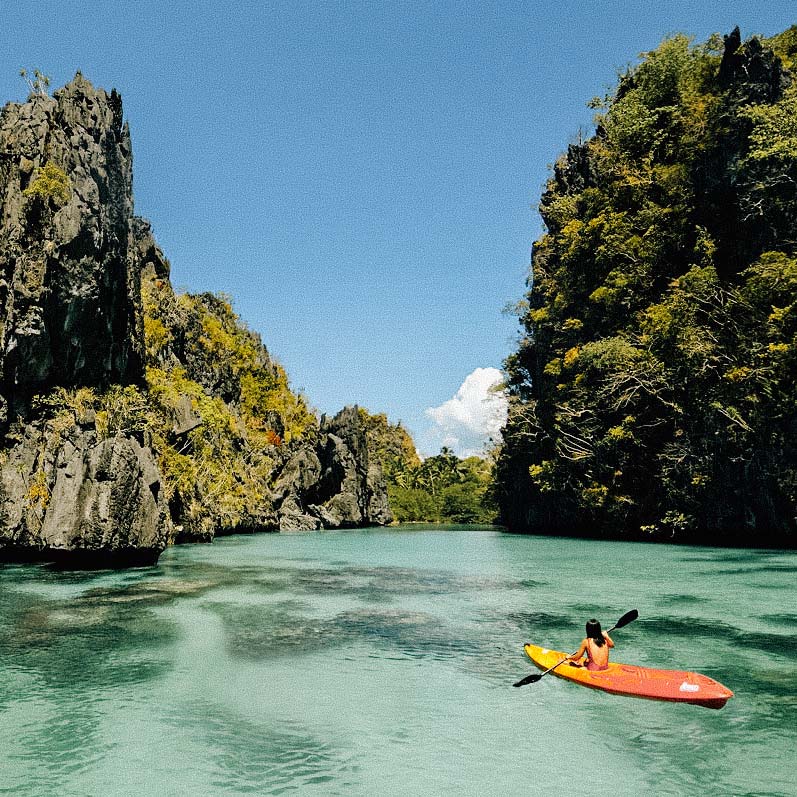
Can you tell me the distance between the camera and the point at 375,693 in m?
8.48

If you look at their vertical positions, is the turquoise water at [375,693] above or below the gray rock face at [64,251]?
below

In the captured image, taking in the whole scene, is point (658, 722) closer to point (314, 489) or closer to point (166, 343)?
point (166, 343)

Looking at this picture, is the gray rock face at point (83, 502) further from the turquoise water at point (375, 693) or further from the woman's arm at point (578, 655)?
the woman's arm at point (578, 655)

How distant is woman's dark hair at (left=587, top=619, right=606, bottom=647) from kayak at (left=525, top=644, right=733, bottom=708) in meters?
0.32

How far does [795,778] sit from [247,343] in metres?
67.1

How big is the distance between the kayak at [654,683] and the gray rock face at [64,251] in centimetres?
2127

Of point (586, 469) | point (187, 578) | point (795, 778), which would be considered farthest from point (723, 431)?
point (795, 778)

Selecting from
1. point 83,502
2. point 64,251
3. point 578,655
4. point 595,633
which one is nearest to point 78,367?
point 64,251

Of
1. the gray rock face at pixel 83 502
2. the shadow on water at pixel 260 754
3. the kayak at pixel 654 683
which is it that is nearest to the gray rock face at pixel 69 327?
the gray rock face at pixel 83 502

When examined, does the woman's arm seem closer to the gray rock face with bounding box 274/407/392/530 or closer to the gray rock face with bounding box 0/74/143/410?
the gray rock face with bounding box 0/74/143/410

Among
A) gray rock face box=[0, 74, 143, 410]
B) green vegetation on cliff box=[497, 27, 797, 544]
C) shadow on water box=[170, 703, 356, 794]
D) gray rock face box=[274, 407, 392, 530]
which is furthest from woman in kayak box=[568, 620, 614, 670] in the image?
gray rock face box=[274, 407, 392, 530]

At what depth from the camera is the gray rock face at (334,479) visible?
5944 centimetres

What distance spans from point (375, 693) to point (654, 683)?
3455 millimetres

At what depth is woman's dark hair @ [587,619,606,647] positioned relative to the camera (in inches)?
319
